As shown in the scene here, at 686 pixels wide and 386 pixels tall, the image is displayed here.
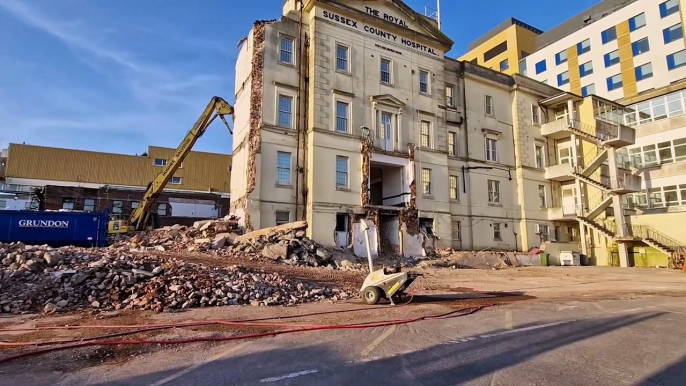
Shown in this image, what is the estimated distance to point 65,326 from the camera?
7.88m

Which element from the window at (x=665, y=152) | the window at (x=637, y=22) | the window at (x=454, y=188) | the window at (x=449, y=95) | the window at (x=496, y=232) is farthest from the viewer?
the window at (x=637, y=22)

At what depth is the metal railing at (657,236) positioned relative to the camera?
2876 centimetres

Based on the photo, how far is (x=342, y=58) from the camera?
26.5 metres

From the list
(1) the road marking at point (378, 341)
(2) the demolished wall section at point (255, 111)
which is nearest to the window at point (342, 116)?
(2) the demolished wall section at point (255, 111)

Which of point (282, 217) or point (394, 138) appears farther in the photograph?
point (394, 138)

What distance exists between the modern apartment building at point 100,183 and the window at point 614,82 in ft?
152

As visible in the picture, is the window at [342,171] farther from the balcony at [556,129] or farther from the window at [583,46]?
the window at [583,46]

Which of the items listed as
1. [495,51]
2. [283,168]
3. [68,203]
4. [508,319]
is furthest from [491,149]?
[68,203]

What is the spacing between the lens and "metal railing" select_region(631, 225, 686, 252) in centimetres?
2876

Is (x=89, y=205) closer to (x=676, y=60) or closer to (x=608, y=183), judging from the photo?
(x=608, y=183)

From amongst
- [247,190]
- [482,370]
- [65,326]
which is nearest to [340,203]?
[247,190]

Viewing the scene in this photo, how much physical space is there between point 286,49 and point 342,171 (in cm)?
839

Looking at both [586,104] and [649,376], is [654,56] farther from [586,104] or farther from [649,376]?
[649,376]

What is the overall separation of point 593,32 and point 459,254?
122ft
